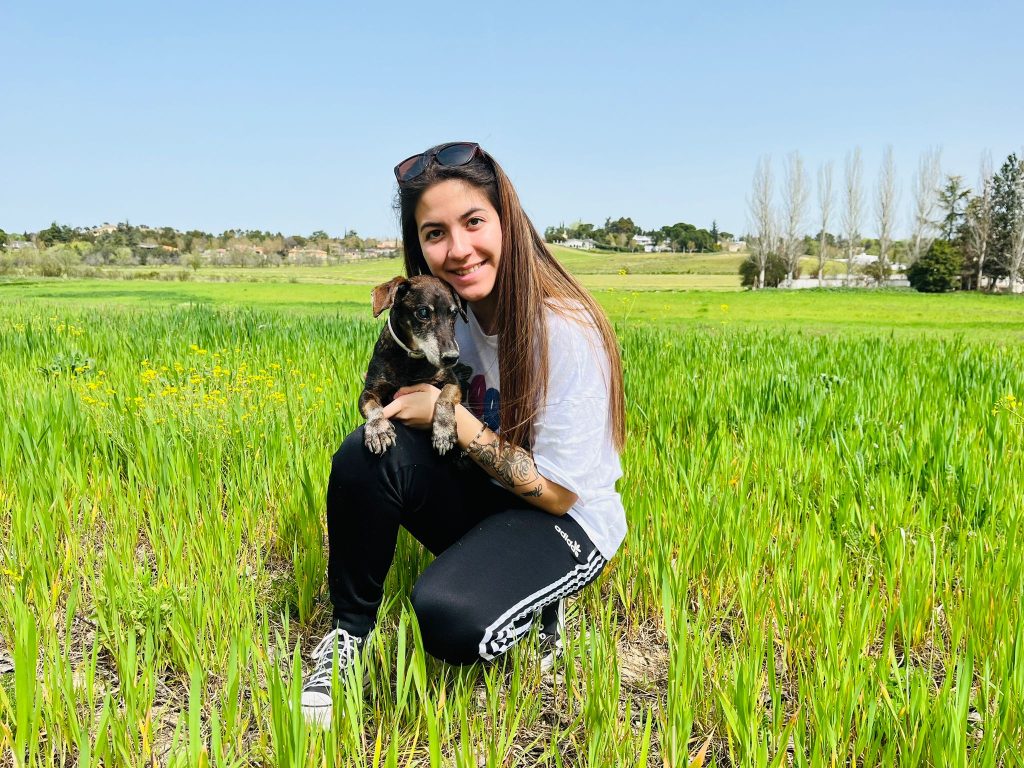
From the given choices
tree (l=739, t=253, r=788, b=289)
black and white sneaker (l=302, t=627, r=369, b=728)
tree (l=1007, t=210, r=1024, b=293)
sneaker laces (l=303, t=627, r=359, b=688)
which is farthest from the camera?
tree (l=739, t=253, r=788, b=289)

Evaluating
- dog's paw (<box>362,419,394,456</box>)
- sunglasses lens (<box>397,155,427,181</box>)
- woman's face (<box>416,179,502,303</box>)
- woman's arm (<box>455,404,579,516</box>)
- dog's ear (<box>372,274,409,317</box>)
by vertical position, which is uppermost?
sunglasses lens (<box>397,155,427,181</box>)

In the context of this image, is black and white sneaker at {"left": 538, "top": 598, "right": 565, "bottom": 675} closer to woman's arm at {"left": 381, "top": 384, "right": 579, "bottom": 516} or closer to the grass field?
the grass field

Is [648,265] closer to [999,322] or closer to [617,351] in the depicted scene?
[999,322]

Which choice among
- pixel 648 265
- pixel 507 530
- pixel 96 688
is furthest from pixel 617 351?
pixel 648 265

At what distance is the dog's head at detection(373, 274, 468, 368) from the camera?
240cm

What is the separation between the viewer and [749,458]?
3668 mm

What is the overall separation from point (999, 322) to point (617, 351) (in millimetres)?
21402

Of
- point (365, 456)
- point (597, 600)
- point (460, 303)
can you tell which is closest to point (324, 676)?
point (365, 456)

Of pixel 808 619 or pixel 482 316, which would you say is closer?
pixel 808 619

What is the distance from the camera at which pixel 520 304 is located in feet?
7.72

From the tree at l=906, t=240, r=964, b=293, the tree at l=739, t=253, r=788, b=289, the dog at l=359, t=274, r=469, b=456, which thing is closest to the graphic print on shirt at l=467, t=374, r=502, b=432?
the dog at l=359, t=274, r=469, b=456

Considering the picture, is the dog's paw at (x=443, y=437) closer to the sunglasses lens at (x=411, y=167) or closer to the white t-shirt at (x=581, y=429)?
the white t-shirt at (x=581, y=429)

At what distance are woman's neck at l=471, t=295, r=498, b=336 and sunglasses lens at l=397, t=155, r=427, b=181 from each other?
530mm

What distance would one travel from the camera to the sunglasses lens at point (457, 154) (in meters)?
2.36
